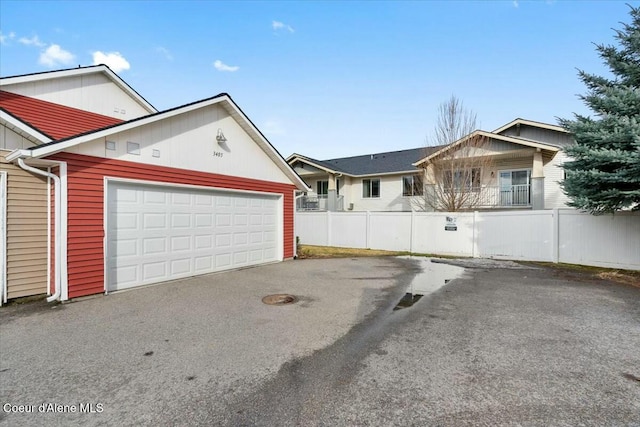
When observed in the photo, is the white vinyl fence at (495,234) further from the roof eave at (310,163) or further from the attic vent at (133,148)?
the attic vent at (133,148)

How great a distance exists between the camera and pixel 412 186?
2005 centimetres

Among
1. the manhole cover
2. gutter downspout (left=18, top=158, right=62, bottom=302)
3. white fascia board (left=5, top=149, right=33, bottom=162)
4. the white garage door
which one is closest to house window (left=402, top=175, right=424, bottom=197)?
the white garage door

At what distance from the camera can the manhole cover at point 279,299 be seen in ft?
20.8

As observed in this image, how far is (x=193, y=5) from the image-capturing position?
10.3m

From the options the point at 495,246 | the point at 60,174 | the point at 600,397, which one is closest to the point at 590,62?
the point at 495,246

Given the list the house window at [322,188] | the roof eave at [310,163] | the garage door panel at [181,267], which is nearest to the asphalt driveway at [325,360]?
the garage door panel at [181,267]

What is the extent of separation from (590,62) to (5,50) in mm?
18441

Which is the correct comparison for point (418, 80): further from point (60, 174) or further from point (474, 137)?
point (60, 174)

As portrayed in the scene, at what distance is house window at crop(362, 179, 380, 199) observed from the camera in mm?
22108

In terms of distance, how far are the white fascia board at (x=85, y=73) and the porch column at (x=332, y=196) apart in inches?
447

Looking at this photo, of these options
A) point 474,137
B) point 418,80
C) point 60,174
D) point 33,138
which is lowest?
point 60,174

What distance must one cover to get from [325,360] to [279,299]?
293 cm

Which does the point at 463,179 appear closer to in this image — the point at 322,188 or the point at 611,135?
the point at 611,135

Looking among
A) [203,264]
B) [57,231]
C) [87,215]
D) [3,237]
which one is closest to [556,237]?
[203,264]
